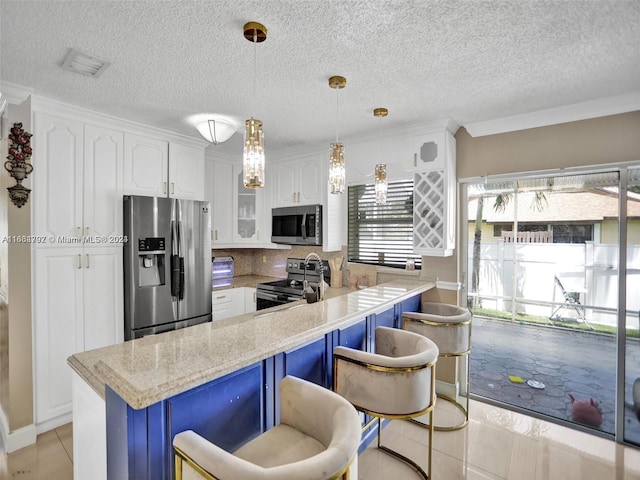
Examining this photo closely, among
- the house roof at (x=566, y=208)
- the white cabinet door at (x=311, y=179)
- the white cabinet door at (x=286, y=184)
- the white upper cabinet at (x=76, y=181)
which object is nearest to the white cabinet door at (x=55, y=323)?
the white upper cabinet at (x=76, y=181)

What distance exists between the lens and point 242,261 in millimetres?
4777

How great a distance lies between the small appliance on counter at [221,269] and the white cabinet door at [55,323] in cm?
144

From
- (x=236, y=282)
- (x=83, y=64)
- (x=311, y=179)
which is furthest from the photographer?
(x=236, y=282)

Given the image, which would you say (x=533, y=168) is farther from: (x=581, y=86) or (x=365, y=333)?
(x=365, y=333)

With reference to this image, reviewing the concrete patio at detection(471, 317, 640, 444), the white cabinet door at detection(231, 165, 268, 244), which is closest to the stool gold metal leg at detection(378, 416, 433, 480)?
the concrete patio at detection(471, 317, 640, 444)

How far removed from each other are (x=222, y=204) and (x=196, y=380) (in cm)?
324

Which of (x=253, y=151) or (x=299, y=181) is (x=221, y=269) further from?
(x=253, y=151)

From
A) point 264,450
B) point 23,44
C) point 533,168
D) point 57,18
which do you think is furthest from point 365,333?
point 23,44

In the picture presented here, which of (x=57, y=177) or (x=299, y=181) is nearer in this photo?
(x=57, y=177)

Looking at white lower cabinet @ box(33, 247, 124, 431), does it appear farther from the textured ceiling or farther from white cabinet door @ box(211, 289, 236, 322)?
the textured ceiling

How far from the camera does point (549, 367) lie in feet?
9.53

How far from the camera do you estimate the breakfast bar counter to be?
1.09m

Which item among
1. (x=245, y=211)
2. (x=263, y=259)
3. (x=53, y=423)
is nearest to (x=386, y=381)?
(x=53, y=423)

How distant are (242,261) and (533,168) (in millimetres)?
3680
